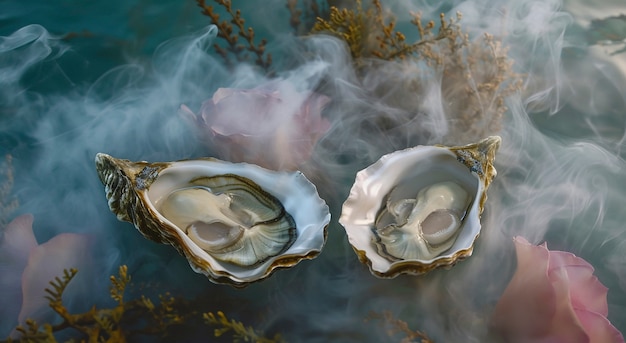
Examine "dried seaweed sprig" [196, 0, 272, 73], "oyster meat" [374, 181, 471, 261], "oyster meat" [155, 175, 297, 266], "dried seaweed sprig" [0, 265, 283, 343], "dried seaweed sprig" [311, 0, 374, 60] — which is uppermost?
"dried seaweed sprig" [311, 0, 374, 60]

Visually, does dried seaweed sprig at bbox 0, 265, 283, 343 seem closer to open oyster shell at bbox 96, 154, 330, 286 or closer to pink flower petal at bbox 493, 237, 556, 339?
open oyster shell at bbox 96, 154, 330, 286

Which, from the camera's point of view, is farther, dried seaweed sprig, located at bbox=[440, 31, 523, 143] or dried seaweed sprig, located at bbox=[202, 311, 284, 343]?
dried seaweed sprig, located at bbox=[440, 31, 523, 143]

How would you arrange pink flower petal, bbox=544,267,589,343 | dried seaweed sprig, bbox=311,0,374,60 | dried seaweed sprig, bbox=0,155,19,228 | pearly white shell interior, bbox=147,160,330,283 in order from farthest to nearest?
dried seaweed sprig, bbox=311,0,374,60
dried seaweed sprig, bbox=0,155,19,228
pearly white shell interior, bbox=147,160,330,283
pink flower petal, bbox=544,267,589,343

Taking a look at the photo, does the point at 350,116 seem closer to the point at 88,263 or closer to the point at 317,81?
the point at 317,81

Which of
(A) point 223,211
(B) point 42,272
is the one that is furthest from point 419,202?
(B) point 42,272

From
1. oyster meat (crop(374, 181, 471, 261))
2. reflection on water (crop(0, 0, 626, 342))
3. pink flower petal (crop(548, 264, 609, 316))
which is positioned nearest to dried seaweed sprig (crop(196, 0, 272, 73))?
reflection on water (crop(0, 0, 626, 342))

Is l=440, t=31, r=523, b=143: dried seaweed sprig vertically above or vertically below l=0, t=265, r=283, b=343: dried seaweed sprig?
above

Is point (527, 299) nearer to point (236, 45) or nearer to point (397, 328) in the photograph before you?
point (397, 328)

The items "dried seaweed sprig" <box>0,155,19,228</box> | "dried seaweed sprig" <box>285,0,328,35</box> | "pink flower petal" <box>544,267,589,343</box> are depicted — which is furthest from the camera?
"dried seaweed sprig" <box>285,0,328,35</box>

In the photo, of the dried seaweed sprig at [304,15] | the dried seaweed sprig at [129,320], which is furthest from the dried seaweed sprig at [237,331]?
the dried seaweed sprig at [304,15]
